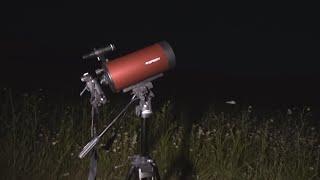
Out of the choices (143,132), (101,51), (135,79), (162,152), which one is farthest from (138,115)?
(162,152)

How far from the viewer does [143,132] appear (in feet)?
13.0

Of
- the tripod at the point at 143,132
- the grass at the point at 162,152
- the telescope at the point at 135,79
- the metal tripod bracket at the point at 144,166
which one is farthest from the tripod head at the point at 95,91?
the grass at the point at 162,152

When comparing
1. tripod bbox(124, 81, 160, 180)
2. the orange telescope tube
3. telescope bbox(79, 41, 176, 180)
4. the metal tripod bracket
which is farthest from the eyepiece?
the metal tripod bracket

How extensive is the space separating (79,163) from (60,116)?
3.50 ft

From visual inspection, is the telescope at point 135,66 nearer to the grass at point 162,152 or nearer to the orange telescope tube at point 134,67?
the orange telescope tube at point 134,67

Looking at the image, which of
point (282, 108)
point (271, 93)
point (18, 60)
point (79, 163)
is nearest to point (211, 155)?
point (79, 163)

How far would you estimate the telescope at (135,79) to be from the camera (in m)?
3.83

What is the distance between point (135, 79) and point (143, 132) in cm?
36

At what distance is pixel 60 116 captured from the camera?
6.74 m

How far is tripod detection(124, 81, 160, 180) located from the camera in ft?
12.8

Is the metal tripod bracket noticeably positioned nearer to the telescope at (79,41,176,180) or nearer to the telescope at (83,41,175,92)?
the telescope at (79,41,176,180)

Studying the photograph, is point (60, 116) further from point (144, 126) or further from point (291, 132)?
point (144, 126)

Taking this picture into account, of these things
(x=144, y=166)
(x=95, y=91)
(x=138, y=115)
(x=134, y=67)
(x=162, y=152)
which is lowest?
(x=144, y=166)

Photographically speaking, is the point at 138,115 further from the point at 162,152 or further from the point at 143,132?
the point at 162,152
